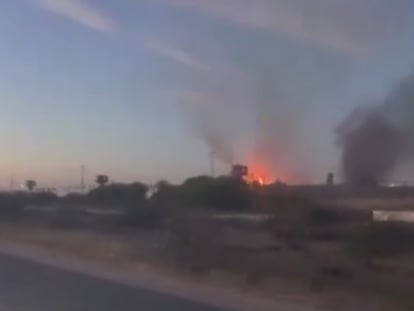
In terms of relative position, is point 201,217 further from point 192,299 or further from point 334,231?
point 192,299

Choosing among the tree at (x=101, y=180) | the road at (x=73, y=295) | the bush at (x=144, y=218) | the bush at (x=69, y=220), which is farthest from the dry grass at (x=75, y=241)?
the tree at (x=101, y=180)

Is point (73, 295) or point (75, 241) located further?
point (75, 241)

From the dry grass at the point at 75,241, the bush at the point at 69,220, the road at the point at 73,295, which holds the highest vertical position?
the bush at the point at 69,220

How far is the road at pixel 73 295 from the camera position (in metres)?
20.6

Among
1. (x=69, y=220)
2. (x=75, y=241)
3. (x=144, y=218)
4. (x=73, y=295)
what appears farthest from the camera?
(x=69, y=220)

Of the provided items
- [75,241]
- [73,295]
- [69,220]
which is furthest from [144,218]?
[73,295]

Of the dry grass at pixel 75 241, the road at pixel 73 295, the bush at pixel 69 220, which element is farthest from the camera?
the bush at pixel 69 220

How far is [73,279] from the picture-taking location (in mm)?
27172

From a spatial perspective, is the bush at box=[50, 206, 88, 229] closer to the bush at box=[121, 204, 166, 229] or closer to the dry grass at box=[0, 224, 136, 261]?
A: the dry grass at box=[0, 224, 136, 261]

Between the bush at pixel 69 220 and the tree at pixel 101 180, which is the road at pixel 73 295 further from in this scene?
the tree at pixel 101 180

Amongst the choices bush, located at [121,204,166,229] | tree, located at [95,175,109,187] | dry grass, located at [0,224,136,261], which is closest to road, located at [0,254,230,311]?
dry grass, located at [0,224,136,261]

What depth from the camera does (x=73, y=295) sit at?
22766 millimetres

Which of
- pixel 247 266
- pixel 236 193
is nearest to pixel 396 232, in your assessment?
pixel 247 266

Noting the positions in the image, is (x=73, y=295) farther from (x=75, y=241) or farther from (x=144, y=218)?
(x=144, y=218)
